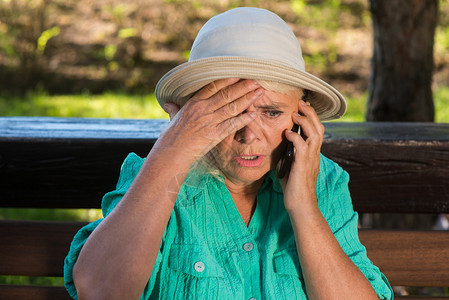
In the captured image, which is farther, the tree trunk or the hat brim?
the tree trunk

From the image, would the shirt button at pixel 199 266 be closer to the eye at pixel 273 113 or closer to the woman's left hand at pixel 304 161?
the woman's left hand at pixel 304 161

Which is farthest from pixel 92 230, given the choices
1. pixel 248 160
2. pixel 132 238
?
pixel 248 160

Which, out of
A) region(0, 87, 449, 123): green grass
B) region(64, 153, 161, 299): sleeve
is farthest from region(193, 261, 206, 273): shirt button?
region(0, 87, 449, 123): green grass

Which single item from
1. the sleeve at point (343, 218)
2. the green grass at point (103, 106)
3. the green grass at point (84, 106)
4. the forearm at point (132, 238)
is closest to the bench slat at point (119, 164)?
the sleeve at point (343, 218)

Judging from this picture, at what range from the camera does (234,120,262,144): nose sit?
82.0 inches

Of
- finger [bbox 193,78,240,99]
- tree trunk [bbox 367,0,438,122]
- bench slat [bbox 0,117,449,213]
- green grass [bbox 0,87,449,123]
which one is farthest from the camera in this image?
green grass [bbox 0,87,449,123]

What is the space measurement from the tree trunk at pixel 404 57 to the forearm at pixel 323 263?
2295mm

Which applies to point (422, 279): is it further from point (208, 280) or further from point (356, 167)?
point (208, 280)

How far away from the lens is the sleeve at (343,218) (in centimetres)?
218

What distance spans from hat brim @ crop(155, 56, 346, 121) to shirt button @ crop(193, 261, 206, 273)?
611 millimetres

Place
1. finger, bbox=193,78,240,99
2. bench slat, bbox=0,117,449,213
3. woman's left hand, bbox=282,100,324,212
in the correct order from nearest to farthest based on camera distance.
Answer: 1. finger, bbox=193,78,240,99
2. woman's left hand, bbox=282,100,324,212
3. bench slat, bbox=0,117,449,213

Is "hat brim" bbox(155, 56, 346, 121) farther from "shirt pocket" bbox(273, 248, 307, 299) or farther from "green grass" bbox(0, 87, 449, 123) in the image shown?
"green grass" bbox(0, 87, 449, 123)

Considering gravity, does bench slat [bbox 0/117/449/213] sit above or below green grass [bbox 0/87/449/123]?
below

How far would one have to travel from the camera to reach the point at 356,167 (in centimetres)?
255
